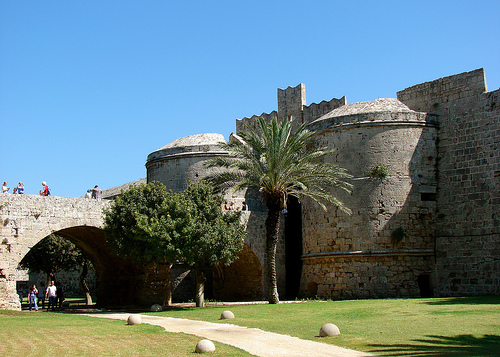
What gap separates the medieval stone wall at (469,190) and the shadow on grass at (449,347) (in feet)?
41.0

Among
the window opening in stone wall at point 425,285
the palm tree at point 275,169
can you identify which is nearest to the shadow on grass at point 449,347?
the palm tree at point 275,169

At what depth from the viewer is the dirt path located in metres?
10.1

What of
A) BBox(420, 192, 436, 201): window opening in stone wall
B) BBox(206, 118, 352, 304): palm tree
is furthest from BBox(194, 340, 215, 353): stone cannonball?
BBox(420, 192, 436, 201): window opening in stone wall

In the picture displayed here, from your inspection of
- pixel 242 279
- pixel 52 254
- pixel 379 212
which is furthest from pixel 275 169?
pixel 52 254

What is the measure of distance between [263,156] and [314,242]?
5.35 meters

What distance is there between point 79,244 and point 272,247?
10791 millimetres

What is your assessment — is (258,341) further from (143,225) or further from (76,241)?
(76,241)

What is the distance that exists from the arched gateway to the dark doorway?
200 centimetres

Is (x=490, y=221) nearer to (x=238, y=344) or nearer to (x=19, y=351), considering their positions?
(x=238, y=344)

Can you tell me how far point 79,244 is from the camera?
2808 centimetres

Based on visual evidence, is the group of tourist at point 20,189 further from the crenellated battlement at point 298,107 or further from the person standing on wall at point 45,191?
the crenellated battlement at point 298,107

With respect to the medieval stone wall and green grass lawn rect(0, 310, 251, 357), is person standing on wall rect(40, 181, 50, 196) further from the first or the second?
the medieval stone wall

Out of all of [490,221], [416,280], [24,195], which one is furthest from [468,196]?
[24,195]

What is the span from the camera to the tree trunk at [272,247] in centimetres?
2247
